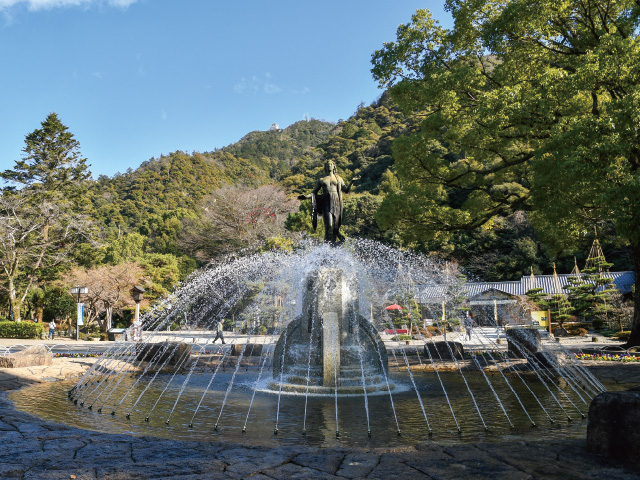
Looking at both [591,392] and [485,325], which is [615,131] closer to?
[591,392]

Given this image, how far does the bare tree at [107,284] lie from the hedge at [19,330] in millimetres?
6010

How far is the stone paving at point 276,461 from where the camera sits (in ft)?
10.1

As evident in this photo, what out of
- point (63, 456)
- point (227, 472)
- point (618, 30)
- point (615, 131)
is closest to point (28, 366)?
point (63, 456)

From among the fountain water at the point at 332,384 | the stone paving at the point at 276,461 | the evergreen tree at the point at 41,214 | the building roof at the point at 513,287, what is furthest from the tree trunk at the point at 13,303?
the stone paving at the point at 276,461

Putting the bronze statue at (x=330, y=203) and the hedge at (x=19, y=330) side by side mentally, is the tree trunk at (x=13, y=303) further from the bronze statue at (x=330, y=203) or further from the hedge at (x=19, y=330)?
the bronze statue at (x=330, y=203)

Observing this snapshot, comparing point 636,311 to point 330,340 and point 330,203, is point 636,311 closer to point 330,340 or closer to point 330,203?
point 330,203

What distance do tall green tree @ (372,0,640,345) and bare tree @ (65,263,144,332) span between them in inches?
938

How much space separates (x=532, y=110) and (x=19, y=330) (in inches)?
1047

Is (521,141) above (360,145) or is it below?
below

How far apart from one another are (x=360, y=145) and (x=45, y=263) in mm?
44269

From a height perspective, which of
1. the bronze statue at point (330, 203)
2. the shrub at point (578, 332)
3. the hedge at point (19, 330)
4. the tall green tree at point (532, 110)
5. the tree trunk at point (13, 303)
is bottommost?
the shrub at point (578, 332)

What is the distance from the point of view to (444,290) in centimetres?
3309

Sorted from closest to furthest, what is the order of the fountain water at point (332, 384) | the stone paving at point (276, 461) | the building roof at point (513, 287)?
the stone paving at point (276, 461) < the fountain water at point (332, 384) < the building roof at point (513, 287)

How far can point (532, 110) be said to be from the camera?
12.1 meters
